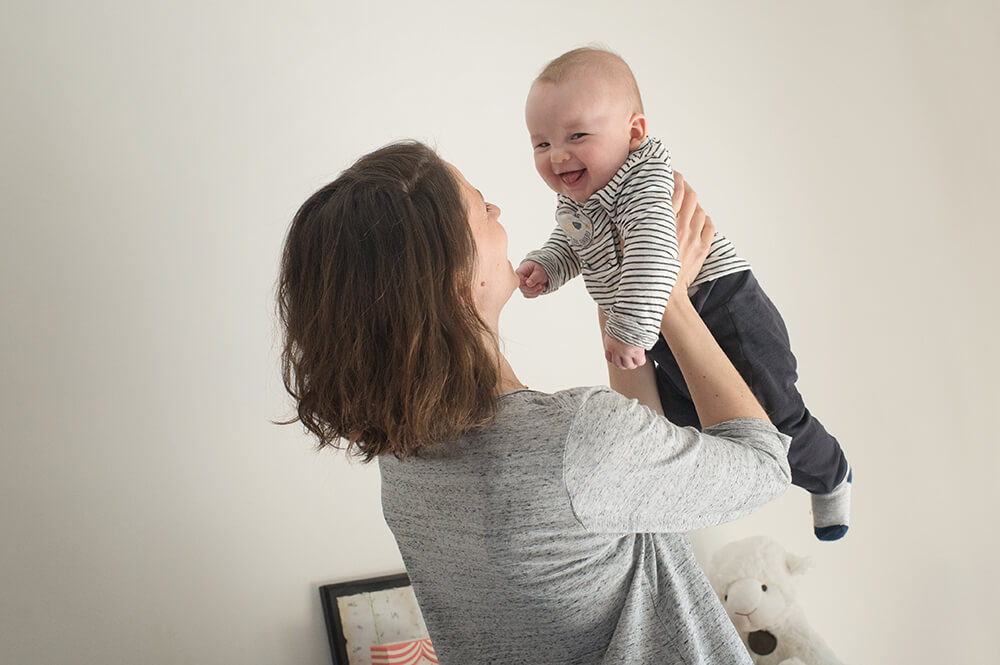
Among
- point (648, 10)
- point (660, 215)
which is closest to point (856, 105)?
point (648, 10)

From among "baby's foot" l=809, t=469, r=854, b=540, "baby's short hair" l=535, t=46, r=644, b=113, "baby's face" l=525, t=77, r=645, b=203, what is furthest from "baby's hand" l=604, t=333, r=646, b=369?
"baby's foot" l=809, t=469, r=854, b=540

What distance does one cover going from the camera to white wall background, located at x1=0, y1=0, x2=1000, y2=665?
1.61 meters

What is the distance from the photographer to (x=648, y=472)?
909 mm

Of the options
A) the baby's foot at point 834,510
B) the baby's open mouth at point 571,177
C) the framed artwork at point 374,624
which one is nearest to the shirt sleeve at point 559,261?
the baby's open mouth at point 571,177

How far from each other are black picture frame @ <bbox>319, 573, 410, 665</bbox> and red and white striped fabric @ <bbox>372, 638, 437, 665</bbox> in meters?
0.07

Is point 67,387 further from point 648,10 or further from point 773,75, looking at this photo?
Answer: point 773,75

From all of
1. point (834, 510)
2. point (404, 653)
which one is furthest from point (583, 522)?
point (404, 653)

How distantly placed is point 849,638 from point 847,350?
31.9 inches

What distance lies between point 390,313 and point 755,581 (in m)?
1.41

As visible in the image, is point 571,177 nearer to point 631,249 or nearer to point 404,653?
point 631,249

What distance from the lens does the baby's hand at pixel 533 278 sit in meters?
1.41

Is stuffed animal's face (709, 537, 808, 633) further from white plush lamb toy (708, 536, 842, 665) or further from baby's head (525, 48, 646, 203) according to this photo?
baby's head (525, 48, 646, 203)

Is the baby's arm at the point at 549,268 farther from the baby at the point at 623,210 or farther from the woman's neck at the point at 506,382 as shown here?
the woman's neck at the point at 506,382

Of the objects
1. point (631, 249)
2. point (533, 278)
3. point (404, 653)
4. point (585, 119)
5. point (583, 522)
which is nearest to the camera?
point (583, 522)
